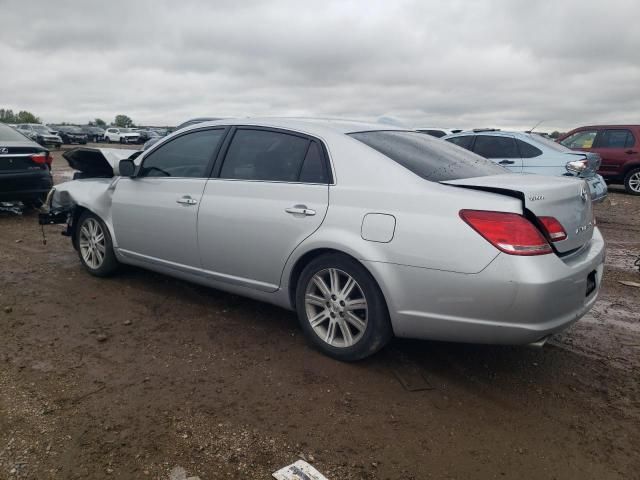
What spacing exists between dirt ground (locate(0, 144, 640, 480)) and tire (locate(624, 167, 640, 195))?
10.1 meters

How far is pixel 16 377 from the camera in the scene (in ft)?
10.1

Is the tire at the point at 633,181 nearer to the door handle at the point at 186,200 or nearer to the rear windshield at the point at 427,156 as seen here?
the rear windshield at the point at 427,156

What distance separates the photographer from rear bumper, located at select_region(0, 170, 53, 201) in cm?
766

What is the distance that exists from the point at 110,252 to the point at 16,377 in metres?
1.89

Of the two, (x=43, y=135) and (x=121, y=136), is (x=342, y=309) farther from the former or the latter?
(x=121, y=136)

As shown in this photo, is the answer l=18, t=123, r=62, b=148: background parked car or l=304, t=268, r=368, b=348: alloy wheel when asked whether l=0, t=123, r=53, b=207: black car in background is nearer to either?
l=304, t=268, r=368, b=348: alloy wheel

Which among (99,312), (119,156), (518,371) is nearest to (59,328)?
(99,312)

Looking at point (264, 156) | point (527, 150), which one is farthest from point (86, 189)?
point (527, 150)

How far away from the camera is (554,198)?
9.27ft

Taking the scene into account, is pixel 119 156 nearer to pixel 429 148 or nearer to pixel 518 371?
pixel 429 148

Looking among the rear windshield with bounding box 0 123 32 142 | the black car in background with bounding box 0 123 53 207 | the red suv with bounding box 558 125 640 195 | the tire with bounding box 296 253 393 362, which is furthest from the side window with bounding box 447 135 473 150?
the rear windshield with bounding box 0 123 32 142

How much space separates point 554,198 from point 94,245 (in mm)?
4126

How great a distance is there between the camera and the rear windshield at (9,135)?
794cm

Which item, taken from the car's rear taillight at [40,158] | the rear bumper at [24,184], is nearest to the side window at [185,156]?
the rear bumper at [24,184]
